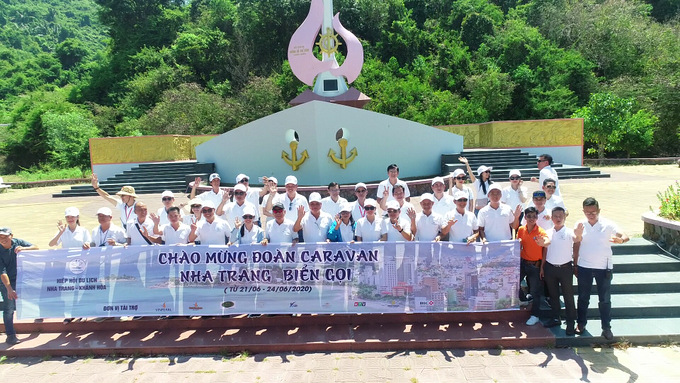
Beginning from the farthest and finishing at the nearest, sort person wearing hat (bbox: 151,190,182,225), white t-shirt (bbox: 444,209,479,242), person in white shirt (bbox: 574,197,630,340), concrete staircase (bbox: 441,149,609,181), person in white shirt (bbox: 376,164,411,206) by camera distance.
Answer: concrete staircase (bbox: 441,149,609,181) → person in white shirt (bbox: 376,164,411,206) → person wearing hat (bbox: 151,190,182,225) → white t-shirt (bbox: 444,209,479,242) → person in white shirt (bbox: 574,197,630,340)

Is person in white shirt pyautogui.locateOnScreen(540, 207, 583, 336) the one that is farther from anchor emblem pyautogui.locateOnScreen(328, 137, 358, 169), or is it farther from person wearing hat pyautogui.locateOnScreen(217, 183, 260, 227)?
anchor emblem pyautogui.locateOnScreen(328, 137, 358, 169)

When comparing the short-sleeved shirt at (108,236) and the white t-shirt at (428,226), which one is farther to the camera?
the short-sleeved shirt at (108,236)

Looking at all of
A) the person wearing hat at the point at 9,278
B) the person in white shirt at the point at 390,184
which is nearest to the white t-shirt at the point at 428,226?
the person in white shirt at the point at 390,184

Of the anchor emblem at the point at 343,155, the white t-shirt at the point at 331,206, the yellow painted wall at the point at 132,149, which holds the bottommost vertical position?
the white t-shirt at the point at 331,206

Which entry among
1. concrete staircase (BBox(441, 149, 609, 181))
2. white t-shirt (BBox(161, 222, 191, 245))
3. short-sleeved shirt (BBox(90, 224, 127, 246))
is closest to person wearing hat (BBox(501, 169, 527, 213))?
white t-shirt (BBox(161, 222, 191, 245))

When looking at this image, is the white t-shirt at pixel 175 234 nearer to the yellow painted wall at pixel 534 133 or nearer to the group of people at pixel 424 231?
the group of people at pixel 424 231

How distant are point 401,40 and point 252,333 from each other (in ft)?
101

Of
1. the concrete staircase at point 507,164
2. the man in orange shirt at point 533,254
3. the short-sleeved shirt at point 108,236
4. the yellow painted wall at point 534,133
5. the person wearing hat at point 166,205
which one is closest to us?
the man in orange shirt at point 533,254

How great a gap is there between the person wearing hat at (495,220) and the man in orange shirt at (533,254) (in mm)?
173

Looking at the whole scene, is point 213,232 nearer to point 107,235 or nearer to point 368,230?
point 107,235

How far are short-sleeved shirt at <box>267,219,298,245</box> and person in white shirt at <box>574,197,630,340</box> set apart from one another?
318cm

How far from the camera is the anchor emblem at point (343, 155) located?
524 inches

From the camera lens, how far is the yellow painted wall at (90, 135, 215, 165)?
19859 mm

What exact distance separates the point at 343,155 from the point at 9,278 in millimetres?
9202
